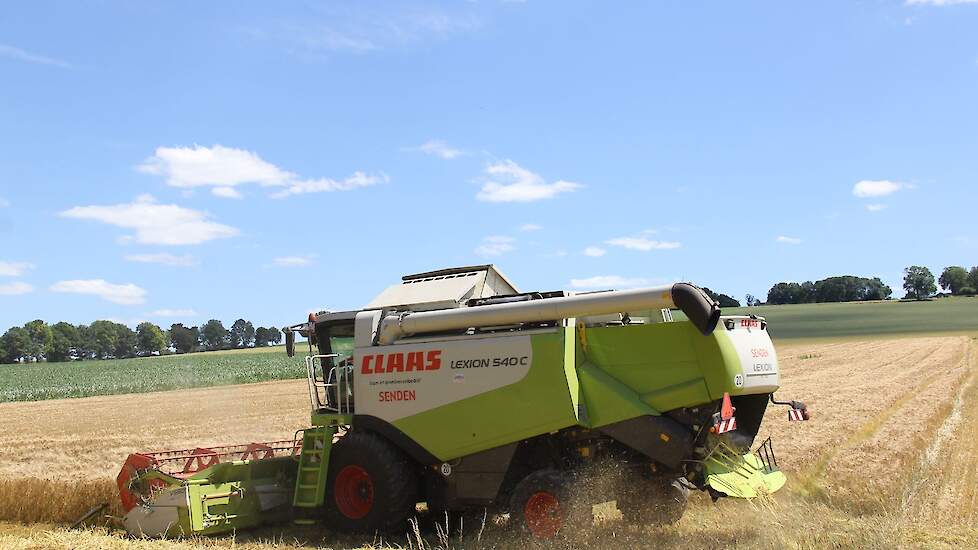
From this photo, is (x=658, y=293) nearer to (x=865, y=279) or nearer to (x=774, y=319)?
(x=774, y=319)

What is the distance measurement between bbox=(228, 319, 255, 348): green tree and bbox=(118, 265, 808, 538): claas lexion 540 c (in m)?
83.4

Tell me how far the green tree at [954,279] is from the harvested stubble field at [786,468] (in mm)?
86342

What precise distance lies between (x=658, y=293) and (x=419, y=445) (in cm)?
312

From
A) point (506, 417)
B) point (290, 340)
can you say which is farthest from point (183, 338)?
point (506, 417)

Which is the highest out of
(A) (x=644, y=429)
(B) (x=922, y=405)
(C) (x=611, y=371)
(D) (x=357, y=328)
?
(D) (x=357, y=328)

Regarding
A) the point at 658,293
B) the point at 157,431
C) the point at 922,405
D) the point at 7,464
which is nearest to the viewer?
the point at 658,293

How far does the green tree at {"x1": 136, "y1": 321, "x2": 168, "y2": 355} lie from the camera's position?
305 ft

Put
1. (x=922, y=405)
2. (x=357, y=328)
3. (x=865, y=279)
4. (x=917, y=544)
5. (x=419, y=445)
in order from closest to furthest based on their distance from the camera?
1. (x=917, y=544)
2. (x=419, y=445)
3. (x=357, y=328)
4. (x=922, y=405)
5. (x=865, y=279)

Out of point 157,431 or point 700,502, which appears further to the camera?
point 157,431

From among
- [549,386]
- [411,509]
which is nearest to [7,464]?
[411,509]

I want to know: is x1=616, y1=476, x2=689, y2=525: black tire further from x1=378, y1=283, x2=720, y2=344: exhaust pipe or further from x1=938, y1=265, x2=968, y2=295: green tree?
x1=938, y1=265, x2=968, y2=295: green tree

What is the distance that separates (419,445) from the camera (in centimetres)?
913

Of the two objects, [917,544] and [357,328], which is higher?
[357,328]

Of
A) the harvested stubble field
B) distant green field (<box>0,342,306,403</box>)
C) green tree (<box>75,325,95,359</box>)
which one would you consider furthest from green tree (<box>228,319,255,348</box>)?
the harvested stubble field
